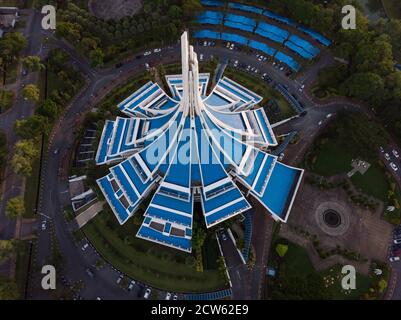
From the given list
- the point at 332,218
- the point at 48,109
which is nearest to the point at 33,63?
the point at 48,109

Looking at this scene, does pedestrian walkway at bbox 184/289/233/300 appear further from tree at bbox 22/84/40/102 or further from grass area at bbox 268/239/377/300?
tree at bbox 22/84/40/102

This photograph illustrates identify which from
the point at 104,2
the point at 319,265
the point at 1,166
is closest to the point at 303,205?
the point at 319,265

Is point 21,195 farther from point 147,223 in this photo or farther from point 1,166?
point 147,223

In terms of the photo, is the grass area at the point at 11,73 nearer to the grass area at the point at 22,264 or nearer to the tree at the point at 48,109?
the tree at the point at 48,109

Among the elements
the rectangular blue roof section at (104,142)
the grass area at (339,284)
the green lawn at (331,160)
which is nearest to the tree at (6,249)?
the rectangular blue roof section at (104,142)

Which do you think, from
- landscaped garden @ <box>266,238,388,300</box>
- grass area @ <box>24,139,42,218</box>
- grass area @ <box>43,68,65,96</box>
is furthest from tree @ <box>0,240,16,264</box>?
landscaped garden @ <box>266,238,388,300</box>
